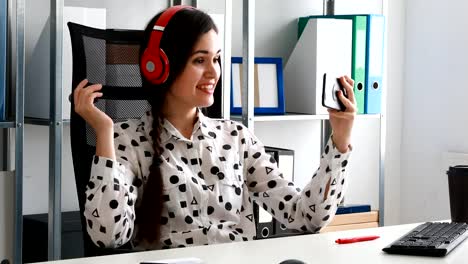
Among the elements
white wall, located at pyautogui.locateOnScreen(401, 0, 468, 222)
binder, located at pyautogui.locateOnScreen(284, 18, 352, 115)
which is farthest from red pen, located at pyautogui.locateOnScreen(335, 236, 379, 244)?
white wall, located at pyautogui.locateOnScreen(401, 0, 468, 222)

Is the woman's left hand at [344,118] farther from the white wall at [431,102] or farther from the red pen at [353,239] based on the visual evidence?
the white wall at [431,102]

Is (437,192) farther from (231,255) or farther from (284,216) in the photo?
(231,255)

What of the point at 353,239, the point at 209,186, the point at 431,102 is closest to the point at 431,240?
the point at 353,239

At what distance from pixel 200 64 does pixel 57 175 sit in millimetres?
736

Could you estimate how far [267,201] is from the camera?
1952mm

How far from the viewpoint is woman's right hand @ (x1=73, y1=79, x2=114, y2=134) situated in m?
1.68

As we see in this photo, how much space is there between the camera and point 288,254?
→ 1.49 meters

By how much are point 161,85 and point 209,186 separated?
0.27 meters

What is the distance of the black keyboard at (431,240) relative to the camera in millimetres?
1488

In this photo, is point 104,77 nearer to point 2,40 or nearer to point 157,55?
point 157,55

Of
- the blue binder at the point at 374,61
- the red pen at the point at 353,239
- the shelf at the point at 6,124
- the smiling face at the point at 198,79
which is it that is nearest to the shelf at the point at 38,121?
the shelf at the point at 6,124

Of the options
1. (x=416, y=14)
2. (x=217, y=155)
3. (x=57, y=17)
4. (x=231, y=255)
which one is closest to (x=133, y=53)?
(x=217, y=155)

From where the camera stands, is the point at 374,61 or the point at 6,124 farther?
the point at 374,61

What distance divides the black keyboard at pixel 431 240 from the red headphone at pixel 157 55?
655 mm
